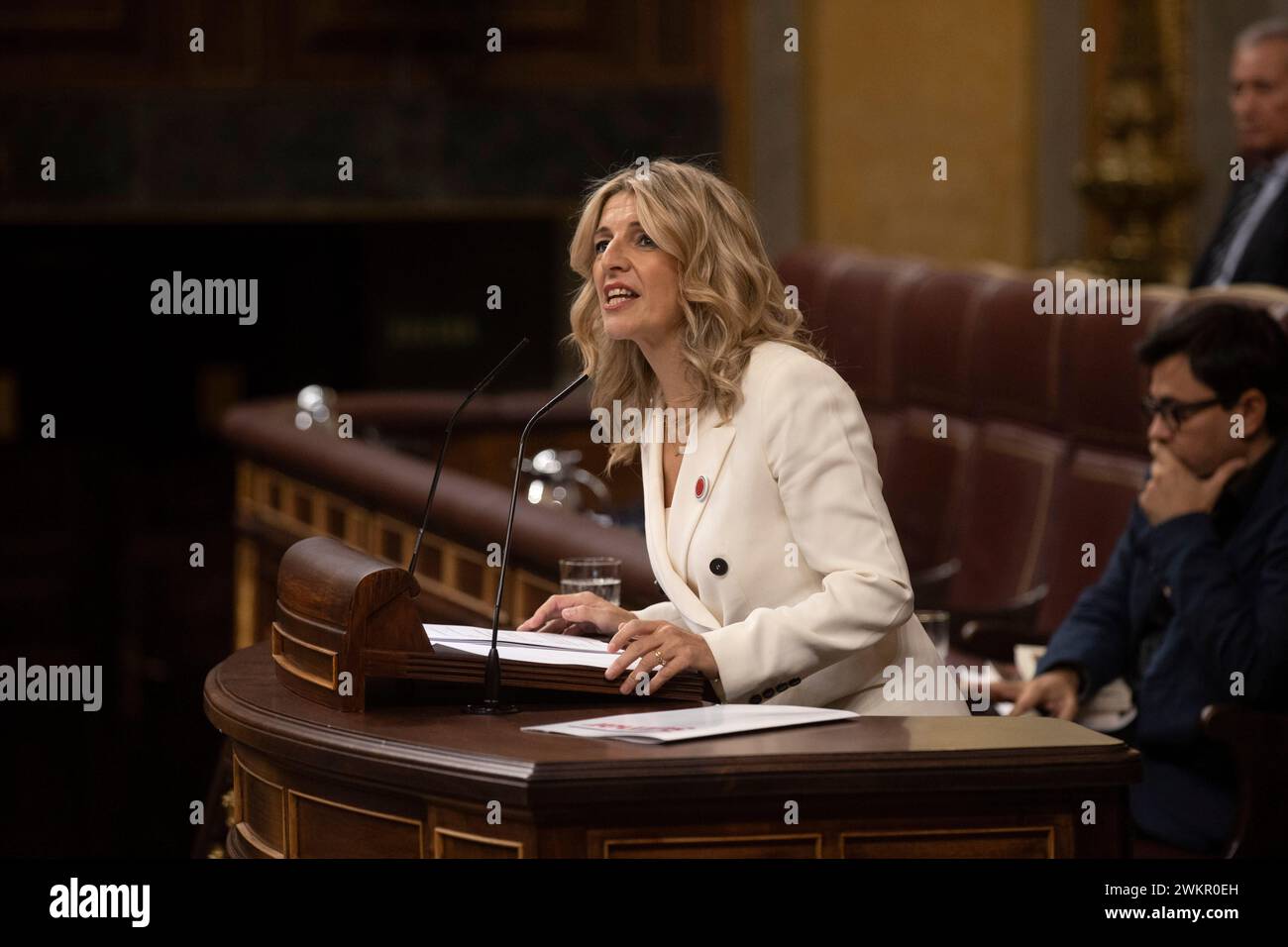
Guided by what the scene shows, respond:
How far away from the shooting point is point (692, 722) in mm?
1983

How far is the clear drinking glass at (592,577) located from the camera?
2.73 metres

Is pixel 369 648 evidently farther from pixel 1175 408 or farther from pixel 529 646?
pixel 1175 408

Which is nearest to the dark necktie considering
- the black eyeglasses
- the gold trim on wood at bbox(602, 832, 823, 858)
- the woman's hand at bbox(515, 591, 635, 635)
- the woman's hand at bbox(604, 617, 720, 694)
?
the black eyeglasses

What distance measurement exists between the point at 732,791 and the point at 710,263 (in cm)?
73

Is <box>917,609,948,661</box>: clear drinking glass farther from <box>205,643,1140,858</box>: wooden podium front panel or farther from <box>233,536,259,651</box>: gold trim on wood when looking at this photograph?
<box>233,536,259,651</box>: gold trim on wood

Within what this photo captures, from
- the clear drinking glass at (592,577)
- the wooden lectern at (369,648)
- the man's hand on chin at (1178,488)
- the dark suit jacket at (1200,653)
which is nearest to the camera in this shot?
the wooden lectern at (369,648)

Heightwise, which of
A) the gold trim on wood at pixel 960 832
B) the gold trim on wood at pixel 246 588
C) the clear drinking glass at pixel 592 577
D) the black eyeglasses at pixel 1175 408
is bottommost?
the gold trim on wood at pixel 246 588

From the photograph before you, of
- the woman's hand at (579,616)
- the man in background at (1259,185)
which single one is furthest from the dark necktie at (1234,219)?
the woman's hand at (579,616)

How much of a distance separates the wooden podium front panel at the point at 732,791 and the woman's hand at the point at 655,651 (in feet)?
0.55

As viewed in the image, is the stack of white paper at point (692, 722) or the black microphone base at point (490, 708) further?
the black microphone base at point (490, 708)

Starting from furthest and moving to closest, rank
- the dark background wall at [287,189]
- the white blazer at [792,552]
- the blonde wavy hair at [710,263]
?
the dark background wall at [287,189]
the blonde wavy hair at [710,263]
the white blazer at [792,552]

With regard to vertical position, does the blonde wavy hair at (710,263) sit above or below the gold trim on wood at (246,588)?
above

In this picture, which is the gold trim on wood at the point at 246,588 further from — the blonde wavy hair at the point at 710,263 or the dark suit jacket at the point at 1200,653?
the blonde wavy hair at the point at 710,263

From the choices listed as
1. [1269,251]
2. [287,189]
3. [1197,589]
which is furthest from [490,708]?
[287,189]
